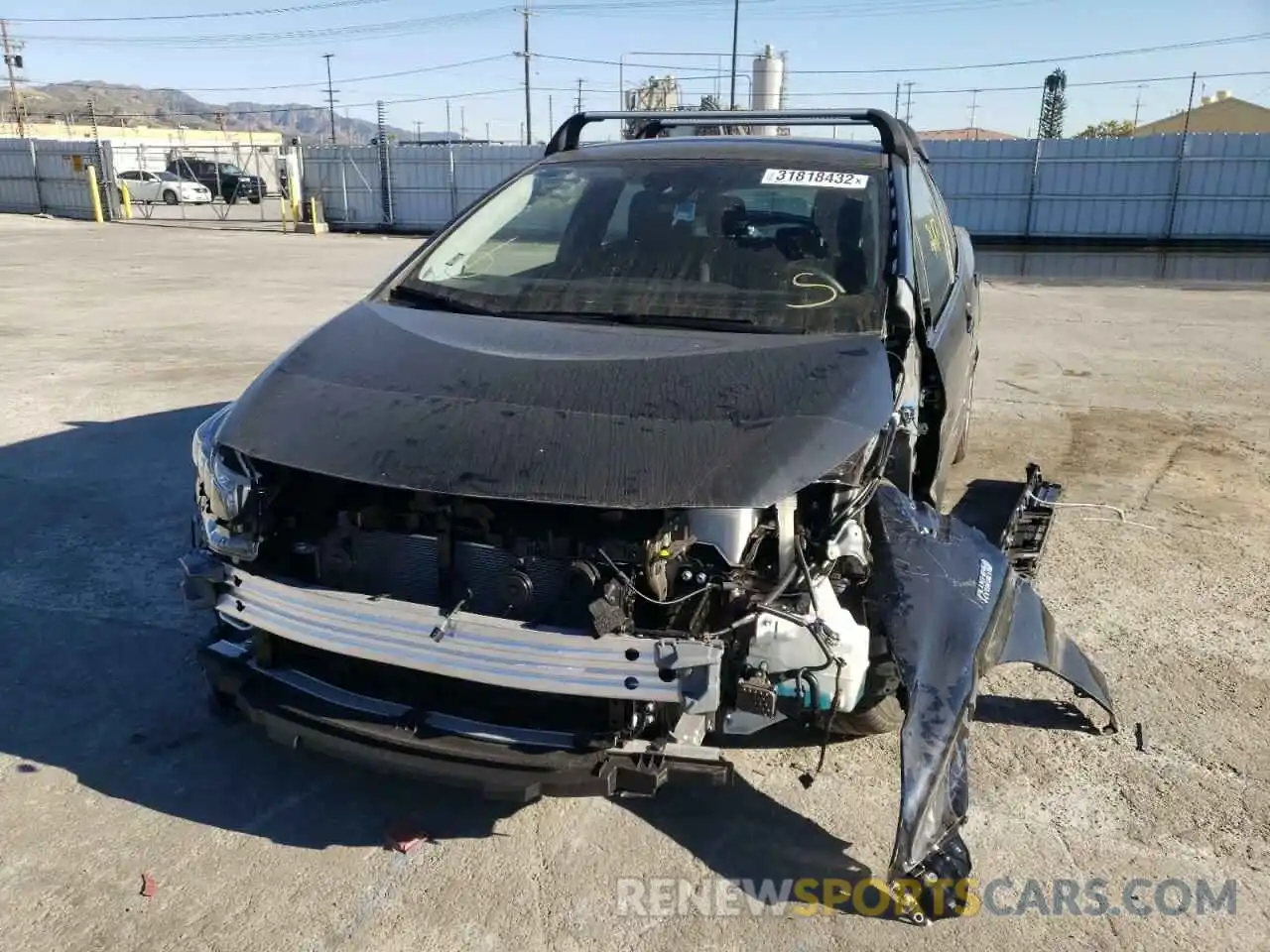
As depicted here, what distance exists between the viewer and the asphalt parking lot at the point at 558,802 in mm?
2566

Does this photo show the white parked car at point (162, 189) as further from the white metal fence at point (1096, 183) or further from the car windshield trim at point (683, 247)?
the car windshield trim at point (683, 247)

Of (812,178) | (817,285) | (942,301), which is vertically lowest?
(942,301)

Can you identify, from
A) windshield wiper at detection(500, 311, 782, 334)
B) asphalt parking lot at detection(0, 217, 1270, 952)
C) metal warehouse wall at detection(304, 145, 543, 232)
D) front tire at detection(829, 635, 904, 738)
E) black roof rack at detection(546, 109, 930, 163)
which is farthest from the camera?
metal warehouse wall at detection(304, 145, 543, 232)

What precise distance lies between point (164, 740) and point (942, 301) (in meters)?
3.39

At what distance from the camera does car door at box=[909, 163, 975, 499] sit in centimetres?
377

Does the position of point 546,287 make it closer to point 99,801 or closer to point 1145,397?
point 99,801

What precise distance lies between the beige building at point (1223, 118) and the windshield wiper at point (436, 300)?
5433cm

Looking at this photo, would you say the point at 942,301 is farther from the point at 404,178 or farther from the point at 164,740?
the point at 404,178

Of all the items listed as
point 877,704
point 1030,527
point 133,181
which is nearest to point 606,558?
point 877,704

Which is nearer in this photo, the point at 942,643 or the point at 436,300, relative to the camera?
the point at 942,643

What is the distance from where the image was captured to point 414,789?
3.10 m

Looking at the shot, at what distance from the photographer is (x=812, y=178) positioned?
3932mm

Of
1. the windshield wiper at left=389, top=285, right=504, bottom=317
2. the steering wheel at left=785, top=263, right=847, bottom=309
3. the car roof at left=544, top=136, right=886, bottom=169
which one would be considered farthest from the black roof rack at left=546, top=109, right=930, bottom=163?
the windshield wiper at left=389, top=285, right=504, bottom=317

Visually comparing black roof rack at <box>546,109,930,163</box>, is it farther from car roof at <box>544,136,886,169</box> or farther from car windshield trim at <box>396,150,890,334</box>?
car windshield trim at <box>396,150,890,334</box>
